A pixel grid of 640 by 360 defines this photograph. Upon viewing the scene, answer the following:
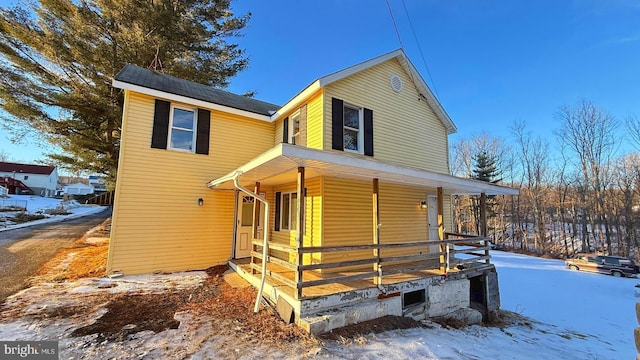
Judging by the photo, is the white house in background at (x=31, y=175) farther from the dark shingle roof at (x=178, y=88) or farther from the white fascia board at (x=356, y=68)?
the white fascia board at (x=356, y=68)

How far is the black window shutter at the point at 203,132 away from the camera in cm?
827

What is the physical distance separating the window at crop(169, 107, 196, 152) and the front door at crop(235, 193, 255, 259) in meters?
2.31

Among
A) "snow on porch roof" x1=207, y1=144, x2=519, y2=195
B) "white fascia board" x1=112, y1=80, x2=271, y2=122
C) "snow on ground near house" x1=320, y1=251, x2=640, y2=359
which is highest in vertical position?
"white fascia board" x1=112, y1=80, x2=271, y2=122

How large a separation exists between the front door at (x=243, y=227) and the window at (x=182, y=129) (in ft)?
7.58

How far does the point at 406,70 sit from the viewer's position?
973cm

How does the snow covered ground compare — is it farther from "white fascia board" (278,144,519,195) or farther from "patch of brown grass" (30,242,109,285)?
"white fascia board" (278,144,519,195)

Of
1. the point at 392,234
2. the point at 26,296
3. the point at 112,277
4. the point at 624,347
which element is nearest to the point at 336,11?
the point at 392,234

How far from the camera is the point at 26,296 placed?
528 cm

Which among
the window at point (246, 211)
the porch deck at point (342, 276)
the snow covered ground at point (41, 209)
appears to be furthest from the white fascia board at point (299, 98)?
the snow covered ground at point (41, 209)

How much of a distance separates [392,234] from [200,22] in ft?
48.0

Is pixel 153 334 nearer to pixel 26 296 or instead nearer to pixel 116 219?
pixel 26 296

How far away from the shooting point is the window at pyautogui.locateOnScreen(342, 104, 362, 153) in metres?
8.11

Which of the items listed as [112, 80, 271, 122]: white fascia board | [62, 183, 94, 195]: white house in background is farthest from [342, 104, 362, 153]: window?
[62, 183, 94, 195]: white house in background
